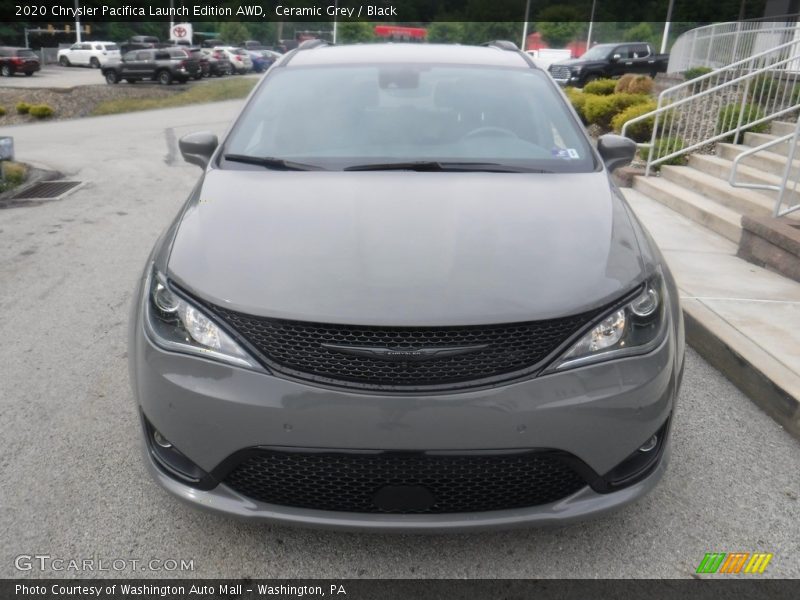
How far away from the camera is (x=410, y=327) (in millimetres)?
2113

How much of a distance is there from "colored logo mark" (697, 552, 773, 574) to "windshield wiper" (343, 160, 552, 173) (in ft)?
5.44

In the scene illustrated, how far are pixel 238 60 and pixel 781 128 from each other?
39788 mm

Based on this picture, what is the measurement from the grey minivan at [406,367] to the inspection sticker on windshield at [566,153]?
71cm

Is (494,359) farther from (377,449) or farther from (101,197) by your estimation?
(101,197)

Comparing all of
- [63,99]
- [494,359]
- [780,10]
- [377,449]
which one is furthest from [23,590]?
[63,99]

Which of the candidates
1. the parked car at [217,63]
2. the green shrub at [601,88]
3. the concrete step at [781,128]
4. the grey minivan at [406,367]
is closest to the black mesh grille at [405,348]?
the grey minivan at [406,367]

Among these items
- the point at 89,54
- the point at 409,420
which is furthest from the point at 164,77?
the point at 409,420

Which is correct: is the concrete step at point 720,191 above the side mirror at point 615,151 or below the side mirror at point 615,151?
below

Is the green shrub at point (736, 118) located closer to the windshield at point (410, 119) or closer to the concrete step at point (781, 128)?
the concrete step at point (781, 128)

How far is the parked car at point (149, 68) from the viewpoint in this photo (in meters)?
33.3

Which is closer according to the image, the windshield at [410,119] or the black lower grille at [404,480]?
the black lower grille at [404,480]

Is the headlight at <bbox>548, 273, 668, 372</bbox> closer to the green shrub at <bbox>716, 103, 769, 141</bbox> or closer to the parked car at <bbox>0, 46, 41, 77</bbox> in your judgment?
the green shrub at <bbox>716, 103, 769, 141</bbox>

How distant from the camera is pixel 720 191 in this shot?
7723mm

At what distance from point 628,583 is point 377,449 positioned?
0.98 metres
